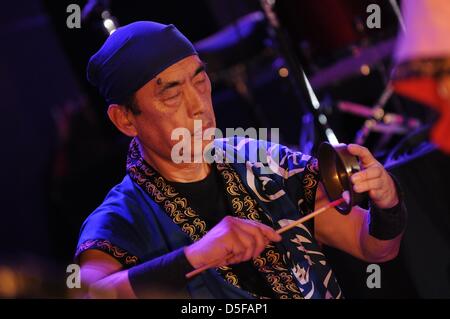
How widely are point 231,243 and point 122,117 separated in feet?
2.47

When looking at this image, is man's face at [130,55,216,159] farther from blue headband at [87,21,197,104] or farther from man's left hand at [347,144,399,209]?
man's left hand at [347,144,399,209]

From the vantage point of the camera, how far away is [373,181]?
2074 mm

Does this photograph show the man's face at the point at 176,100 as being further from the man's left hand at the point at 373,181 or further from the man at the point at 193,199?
the man's left hand at the point at 373,181

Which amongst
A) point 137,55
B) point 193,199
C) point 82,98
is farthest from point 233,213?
point 82,98

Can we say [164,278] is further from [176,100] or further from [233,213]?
[176,100]

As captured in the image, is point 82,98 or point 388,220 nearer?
point 388,220

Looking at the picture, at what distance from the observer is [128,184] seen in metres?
2.46

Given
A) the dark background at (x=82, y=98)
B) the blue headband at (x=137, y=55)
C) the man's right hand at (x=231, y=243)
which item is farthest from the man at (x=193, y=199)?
the dark background at (x=82, y=98)

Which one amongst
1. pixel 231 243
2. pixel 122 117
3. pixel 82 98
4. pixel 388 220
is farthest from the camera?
pixel 82 98

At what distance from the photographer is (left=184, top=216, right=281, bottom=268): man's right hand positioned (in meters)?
1.88

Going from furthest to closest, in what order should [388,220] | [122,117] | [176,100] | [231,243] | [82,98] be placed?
[82,98] < [122,117] < [176,100] < [388,220] < [231,243]

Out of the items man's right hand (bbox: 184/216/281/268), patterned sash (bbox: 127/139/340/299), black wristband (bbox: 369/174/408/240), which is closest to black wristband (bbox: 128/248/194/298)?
man's right hand (bbox: 184/216/281/268)

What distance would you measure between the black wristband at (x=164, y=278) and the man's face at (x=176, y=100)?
1.51 feet

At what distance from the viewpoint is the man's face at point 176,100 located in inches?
90.7
